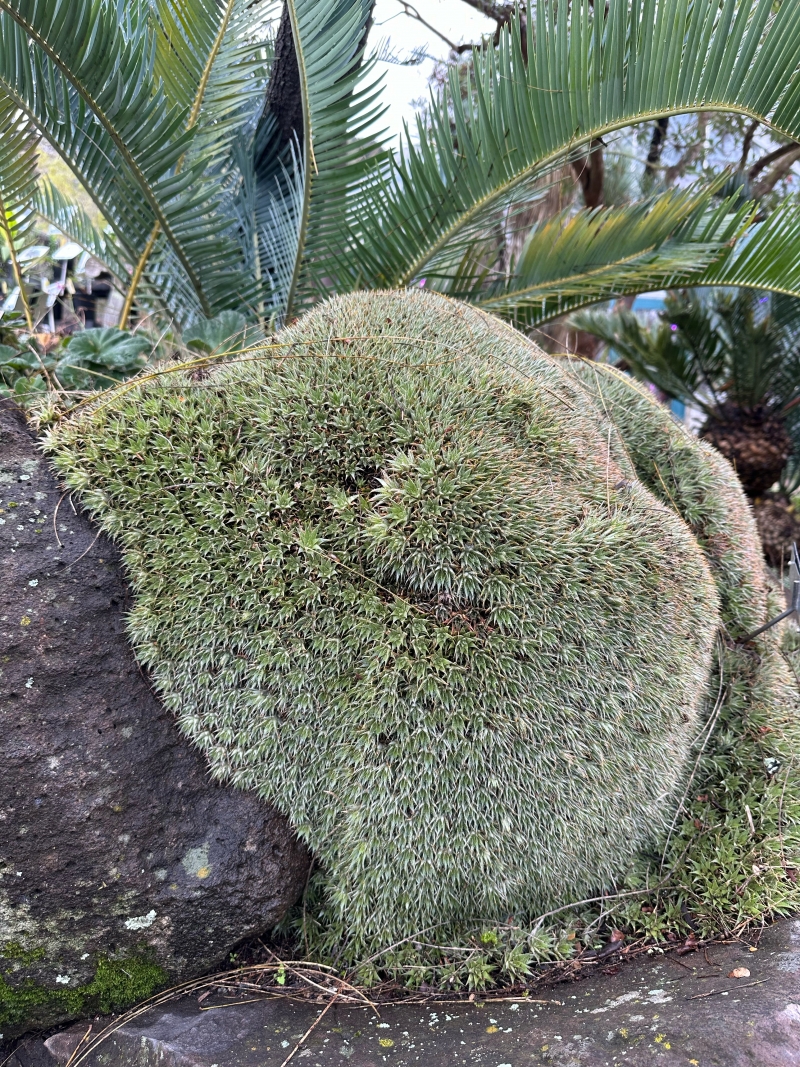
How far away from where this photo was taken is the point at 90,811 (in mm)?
1711

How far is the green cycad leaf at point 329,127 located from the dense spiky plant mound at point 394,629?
110 centimetres

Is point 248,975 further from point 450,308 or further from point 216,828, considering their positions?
point 450,308

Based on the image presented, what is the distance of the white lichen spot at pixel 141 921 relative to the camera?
174cm

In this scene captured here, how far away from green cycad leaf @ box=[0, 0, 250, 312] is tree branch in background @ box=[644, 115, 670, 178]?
14.4 ft

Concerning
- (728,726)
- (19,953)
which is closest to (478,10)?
(728,726)

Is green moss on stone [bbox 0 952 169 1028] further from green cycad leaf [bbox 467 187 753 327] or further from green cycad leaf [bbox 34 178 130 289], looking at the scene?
green cycad leaf [bbox 34 178 130 289]

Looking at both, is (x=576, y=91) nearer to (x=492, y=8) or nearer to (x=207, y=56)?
(x=207, y=56)

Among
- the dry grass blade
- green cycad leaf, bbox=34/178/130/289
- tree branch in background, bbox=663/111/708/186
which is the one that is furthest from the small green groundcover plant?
tree branch in background, bbox=663/111/708/186

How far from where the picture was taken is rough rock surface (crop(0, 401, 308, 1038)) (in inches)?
66.5

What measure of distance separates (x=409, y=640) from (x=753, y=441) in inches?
181

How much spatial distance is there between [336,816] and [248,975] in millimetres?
485

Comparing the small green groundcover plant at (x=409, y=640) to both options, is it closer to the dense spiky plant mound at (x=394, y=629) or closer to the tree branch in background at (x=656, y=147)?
the dense spiky plant mound at (x=394, y=629)

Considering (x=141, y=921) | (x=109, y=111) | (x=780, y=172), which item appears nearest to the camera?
(x=141, y=921)

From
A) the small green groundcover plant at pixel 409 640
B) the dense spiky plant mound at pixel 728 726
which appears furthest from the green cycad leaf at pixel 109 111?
the dense spiky plant mound at pixel 728 726
